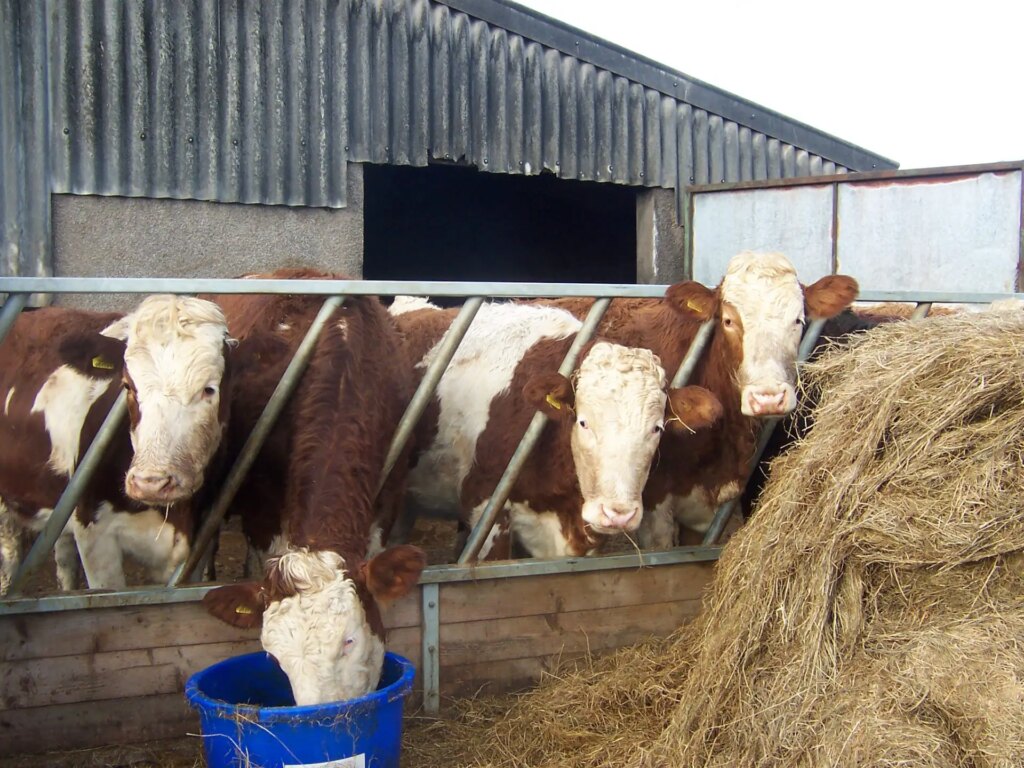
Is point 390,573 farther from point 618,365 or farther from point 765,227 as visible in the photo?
point 765,227

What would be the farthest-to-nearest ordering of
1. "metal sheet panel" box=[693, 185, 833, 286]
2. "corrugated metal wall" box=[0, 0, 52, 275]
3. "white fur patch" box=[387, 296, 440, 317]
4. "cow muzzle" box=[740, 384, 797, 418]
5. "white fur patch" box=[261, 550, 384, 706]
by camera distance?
1. "metal sheet panel" box=[693, 185, 833, 286]
2. "corrugated metal wall" box=[0, 0, 52, 275]
3. "white fur patch" box=[387, 296, 440, 317]
4. "cow muzzle" box=[740, 384, 797, 418]
5. "white fur patch" box=[261, 550, 384, 706]

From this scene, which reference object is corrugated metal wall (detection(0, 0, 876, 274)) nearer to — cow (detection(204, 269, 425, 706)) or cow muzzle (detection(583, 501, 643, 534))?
cow (detection(204, 269, 425, 706))

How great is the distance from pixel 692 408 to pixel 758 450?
68 centimetres

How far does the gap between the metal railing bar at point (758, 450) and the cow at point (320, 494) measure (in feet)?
4.96

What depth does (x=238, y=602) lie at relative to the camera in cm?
326

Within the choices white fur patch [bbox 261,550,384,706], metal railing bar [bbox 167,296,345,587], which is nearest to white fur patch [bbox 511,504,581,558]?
metal railing bar [bbox 167,296,345,587]

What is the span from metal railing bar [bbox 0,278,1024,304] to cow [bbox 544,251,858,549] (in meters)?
0.24

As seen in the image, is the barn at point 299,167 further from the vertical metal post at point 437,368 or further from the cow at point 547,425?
the cow at point 547,425

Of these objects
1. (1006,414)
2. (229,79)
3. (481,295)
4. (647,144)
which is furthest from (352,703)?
(647,144)

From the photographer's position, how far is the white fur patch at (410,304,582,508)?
493 centimetres

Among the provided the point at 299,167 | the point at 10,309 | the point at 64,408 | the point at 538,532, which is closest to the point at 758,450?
the point at 538,532

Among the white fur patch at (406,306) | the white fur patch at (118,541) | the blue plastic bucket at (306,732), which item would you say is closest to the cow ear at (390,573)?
the blue plastic bucket at (306,732)

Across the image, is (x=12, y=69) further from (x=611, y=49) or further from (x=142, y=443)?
(x=611, y=49)

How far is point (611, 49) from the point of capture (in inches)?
358
